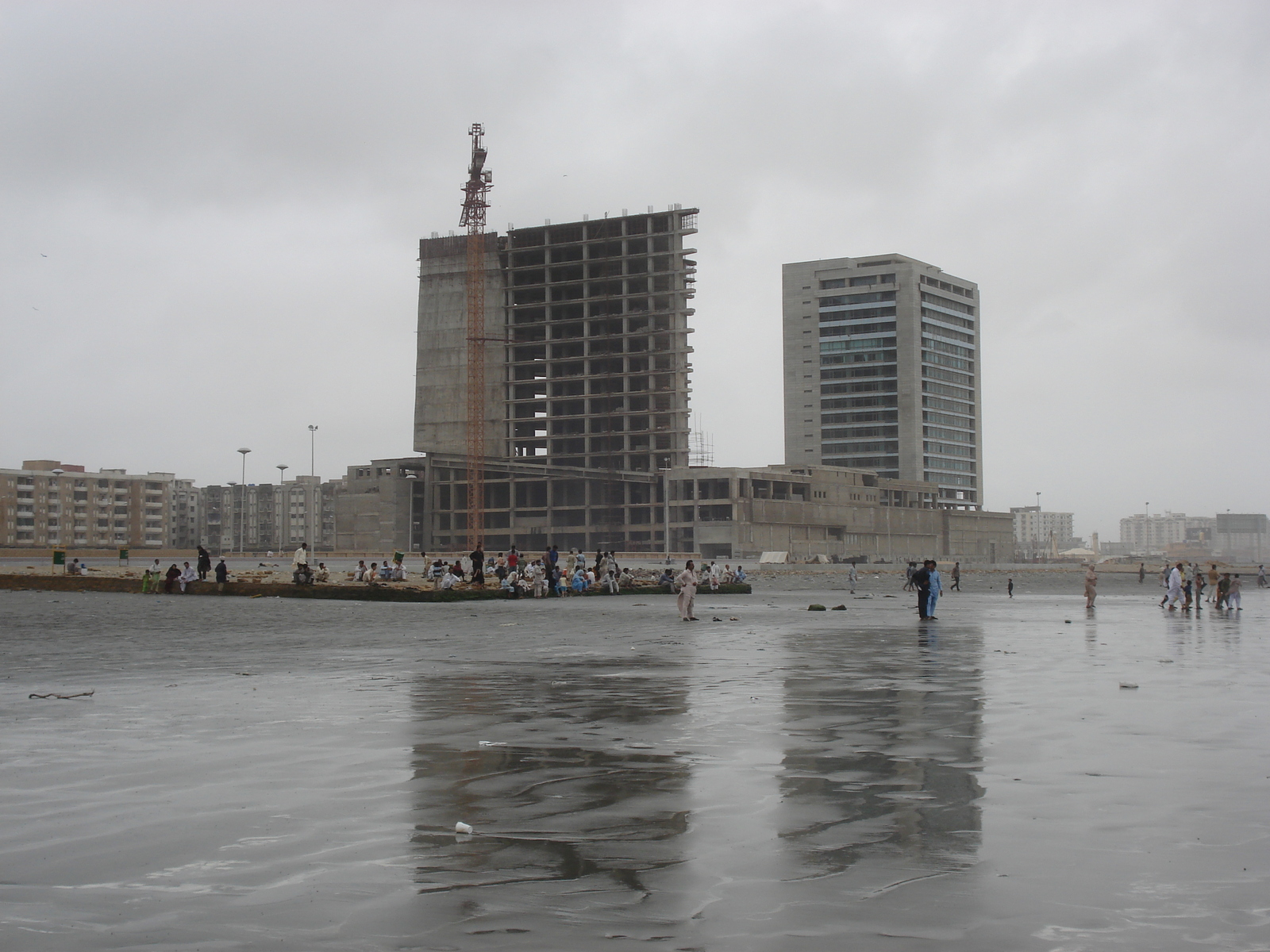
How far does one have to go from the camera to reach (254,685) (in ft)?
46.3

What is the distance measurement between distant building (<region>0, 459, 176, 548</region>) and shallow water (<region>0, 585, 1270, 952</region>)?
14619 cm

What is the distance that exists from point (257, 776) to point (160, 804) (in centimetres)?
95

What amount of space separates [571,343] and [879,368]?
53.6m

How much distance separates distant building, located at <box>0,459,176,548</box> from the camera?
14875 cm

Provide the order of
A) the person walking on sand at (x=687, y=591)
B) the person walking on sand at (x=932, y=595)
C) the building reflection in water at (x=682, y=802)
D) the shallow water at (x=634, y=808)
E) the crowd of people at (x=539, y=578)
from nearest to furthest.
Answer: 1. the shallow water at (x=634, y=808)
2. the building reflection in water at (x=682, y=802)
3. the person walking on sand at (x=687, y=591)
4. the person walking on sand at (x=932, y=595)
5. the crowd of people at (x=539, y=578)

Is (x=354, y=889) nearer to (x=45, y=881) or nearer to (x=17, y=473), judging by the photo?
(x=45, y=881)

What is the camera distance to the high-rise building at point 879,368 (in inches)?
6954

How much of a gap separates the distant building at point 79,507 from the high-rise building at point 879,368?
314 ft

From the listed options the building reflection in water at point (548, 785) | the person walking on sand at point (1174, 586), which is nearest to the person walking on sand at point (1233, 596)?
the person walking on sand at point (1174, 586)

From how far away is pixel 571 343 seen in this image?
494ft

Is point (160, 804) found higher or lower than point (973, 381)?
lower

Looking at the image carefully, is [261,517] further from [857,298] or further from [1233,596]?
[1233,596]

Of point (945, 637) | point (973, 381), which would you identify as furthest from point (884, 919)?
point (973, 381)

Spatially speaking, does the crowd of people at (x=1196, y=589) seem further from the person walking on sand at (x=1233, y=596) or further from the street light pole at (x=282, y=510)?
the street light pole at (x=282, y=510)
